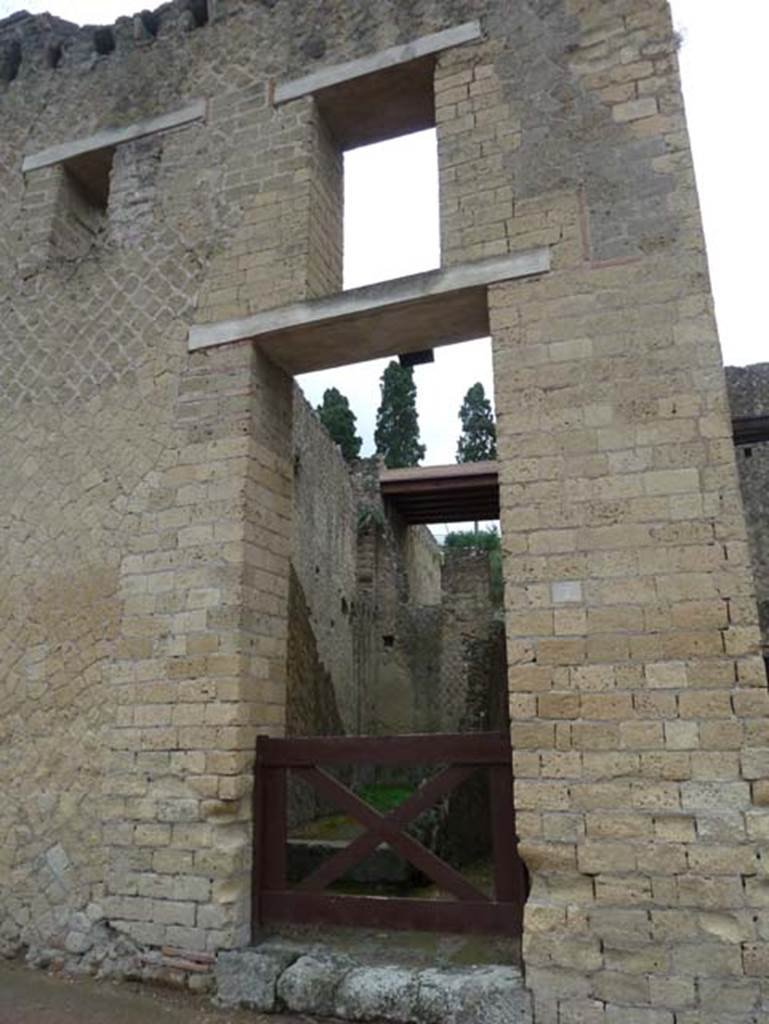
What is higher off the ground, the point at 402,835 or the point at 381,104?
the point at 381,104

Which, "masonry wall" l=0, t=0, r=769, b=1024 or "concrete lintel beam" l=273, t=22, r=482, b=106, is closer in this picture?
"masonry wall" l=0, t=0, r=769, b=1024

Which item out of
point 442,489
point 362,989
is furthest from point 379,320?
point 442,489

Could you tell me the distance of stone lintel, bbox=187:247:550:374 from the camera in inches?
193

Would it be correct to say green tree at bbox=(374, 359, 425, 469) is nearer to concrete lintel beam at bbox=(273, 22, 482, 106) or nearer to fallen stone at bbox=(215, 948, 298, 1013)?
concrete lintel beam at bbox=(273, 22, 482, 106)

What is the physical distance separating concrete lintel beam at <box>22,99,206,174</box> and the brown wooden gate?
4.74 metres

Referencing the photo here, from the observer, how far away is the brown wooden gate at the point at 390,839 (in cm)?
432

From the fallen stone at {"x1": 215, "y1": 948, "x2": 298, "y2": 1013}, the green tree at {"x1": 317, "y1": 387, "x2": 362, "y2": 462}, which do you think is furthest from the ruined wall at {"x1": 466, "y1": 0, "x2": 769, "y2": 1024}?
the green tree at {"x1": 317, "y1": 387, "x2": 362, "y2": 462}

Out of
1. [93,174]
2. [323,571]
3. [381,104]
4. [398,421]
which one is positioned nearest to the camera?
[381,104]

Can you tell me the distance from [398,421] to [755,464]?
16.5m

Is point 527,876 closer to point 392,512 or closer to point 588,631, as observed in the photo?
point 588,631

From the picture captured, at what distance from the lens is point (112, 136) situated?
6.34m

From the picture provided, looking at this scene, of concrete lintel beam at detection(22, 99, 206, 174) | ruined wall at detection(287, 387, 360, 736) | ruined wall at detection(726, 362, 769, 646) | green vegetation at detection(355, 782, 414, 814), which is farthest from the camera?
ruined wall at detection(726, 362, 769, 646)

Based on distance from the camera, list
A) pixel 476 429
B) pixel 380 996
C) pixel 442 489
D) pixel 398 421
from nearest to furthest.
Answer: pixel 380 996
pixel 442 489
pixel 398 421
pixel 476 429

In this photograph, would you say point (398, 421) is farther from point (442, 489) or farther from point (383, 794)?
point (383, 794)
